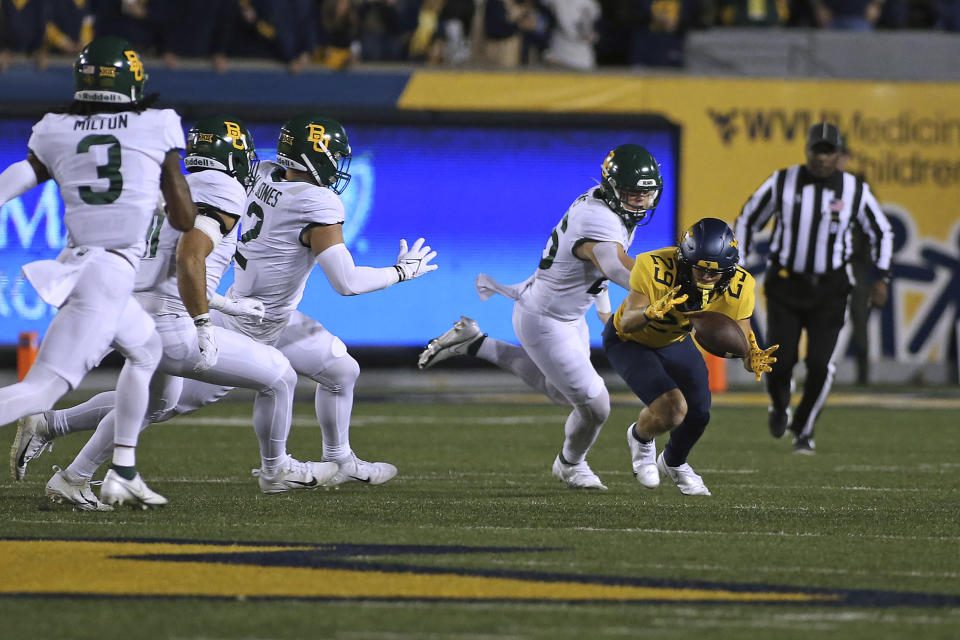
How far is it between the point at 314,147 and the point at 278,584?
9.32 ft

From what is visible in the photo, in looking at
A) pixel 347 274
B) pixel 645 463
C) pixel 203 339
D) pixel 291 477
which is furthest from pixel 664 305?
pixel 203 339

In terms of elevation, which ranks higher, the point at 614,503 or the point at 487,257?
the point at 614,503

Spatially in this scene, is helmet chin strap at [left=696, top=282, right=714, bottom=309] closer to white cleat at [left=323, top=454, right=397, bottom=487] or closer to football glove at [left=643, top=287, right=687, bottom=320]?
football glove at [left=643, top=287, right=687, bottom=320]

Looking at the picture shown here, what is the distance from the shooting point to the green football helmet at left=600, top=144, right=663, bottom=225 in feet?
23.9

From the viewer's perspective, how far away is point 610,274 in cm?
716

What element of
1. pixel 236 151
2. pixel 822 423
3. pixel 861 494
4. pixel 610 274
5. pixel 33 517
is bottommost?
pixel 822 423

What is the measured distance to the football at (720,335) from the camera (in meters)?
6.68

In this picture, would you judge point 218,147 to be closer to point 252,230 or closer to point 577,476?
point 252,230

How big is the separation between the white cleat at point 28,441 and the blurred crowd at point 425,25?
752cm

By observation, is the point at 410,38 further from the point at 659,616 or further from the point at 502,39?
the point at 659,616

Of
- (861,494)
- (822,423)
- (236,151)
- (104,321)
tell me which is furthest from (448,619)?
(822,423)

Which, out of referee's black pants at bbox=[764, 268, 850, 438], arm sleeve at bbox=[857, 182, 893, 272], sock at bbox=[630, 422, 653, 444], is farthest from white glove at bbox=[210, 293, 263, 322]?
arm sleeve at bbox=[857, 182, 893, 272]

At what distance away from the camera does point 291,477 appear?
6.92m

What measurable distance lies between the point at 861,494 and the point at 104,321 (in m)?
3.30
